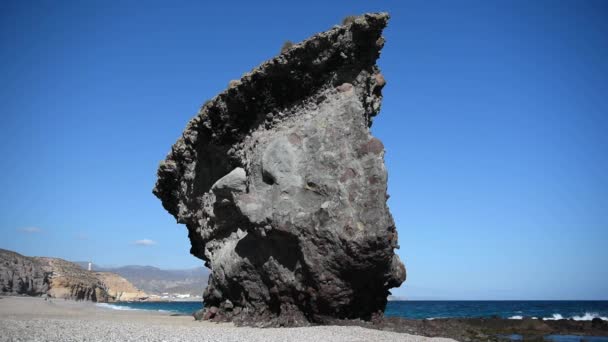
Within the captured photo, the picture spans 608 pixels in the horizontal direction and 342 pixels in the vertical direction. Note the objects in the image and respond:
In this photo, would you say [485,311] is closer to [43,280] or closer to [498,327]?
[498,327]

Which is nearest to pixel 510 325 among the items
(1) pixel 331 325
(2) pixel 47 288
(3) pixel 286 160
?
(1) pixel 331 325

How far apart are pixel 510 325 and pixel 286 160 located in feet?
59.1

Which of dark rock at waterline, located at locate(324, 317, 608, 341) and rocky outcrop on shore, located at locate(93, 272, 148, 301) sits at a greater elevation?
dark rock at waterline, located at locate(324, 317, 608, 341)

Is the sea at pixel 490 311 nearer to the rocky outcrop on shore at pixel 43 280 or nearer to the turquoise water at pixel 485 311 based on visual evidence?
the turquoise water at pixel 485 311

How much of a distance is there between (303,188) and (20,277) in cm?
4843

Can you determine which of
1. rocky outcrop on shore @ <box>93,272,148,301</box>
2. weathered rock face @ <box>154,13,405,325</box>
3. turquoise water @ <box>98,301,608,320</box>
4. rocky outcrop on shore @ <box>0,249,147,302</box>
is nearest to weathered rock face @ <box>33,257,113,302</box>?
rocky outcrop on shore @ <box>0,249,147,302</box>

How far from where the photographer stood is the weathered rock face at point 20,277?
46906 millimetres

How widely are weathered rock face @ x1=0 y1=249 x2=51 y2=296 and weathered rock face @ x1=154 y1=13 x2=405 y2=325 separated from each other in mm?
41035

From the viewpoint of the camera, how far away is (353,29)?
13.5m

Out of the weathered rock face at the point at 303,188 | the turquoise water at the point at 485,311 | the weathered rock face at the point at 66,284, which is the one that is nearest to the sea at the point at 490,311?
the turquoise water at the point at 485,311

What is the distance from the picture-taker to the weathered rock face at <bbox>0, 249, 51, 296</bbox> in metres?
46.9

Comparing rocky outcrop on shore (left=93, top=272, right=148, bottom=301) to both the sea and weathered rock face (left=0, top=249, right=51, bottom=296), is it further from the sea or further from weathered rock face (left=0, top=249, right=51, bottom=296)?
weathered rock face (left=0, top=249, right=51, bottom=296)

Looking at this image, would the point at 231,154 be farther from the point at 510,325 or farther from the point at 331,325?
the point at 510,325

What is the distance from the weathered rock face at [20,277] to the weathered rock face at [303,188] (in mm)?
41035
